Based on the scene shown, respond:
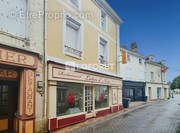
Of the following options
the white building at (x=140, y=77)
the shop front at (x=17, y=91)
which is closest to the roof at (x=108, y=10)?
the white building at (x=140, y=77)

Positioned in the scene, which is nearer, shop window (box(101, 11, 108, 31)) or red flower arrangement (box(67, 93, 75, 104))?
red flower arrangement (box(67, 93, 75, 104))

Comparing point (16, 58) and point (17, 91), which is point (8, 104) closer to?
point (17, 91)

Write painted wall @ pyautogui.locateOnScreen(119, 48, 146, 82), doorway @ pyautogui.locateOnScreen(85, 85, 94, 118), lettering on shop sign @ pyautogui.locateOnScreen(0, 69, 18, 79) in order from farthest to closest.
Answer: painted wall @ pyautogui.locateOnScreen(119, 48, 146, 82) < doorway @ pyautogui.locateOnScreen(85, 85, 94, 118) < lettering on shop sign @ pyautogui.locateOnScreen(0, 69, 18, 79)

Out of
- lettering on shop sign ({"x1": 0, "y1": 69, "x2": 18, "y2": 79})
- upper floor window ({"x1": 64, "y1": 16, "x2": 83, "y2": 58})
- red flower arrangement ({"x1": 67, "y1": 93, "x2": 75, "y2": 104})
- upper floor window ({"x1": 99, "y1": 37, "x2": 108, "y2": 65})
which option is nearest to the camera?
lettering on shop sign ({"x1": 0, "y1": 69, "x2": 18, "y2": 79})

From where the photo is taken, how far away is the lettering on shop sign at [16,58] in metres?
4.68

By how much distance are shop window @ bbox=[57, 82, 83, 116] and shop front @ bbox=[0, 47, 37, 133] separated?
1.63m

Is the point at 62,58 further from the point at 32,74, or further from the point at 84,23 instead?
the point at 84,23

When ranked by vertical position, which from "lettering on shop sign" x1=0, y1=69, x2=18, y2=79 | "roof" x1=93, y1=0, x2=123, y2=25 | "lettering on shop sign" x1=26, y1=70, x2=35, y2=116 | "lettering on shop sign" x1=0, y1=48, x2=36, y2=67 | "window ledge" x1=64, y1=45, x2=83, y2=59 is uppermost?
"roof" x1=93, y1=0, x2=123, y2=25

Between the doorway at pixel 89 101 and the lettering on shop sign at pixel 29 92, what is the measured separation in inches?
157

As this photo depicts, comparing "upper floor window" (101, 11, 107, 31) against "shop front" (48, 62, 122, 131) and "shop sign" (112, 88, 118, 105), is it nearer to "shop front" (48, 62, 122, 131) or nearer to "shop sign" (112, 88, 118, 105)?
"shop front" (48, 62, 122, 131)

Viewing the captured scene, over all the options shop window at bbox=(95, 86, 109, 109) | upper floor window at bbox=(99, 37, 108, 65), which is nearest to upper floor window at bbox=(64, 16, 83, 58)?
upper floor window at bbox=(99, 37, 108, 65)

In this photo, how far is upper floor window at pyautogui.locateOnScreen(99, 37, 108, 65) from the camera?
10.9 m

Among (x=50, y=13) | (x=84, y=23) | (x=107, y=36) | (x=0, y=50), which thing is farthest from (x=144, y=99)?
(x=0, y=50)

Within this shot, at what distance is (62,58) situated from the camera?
7.08m
